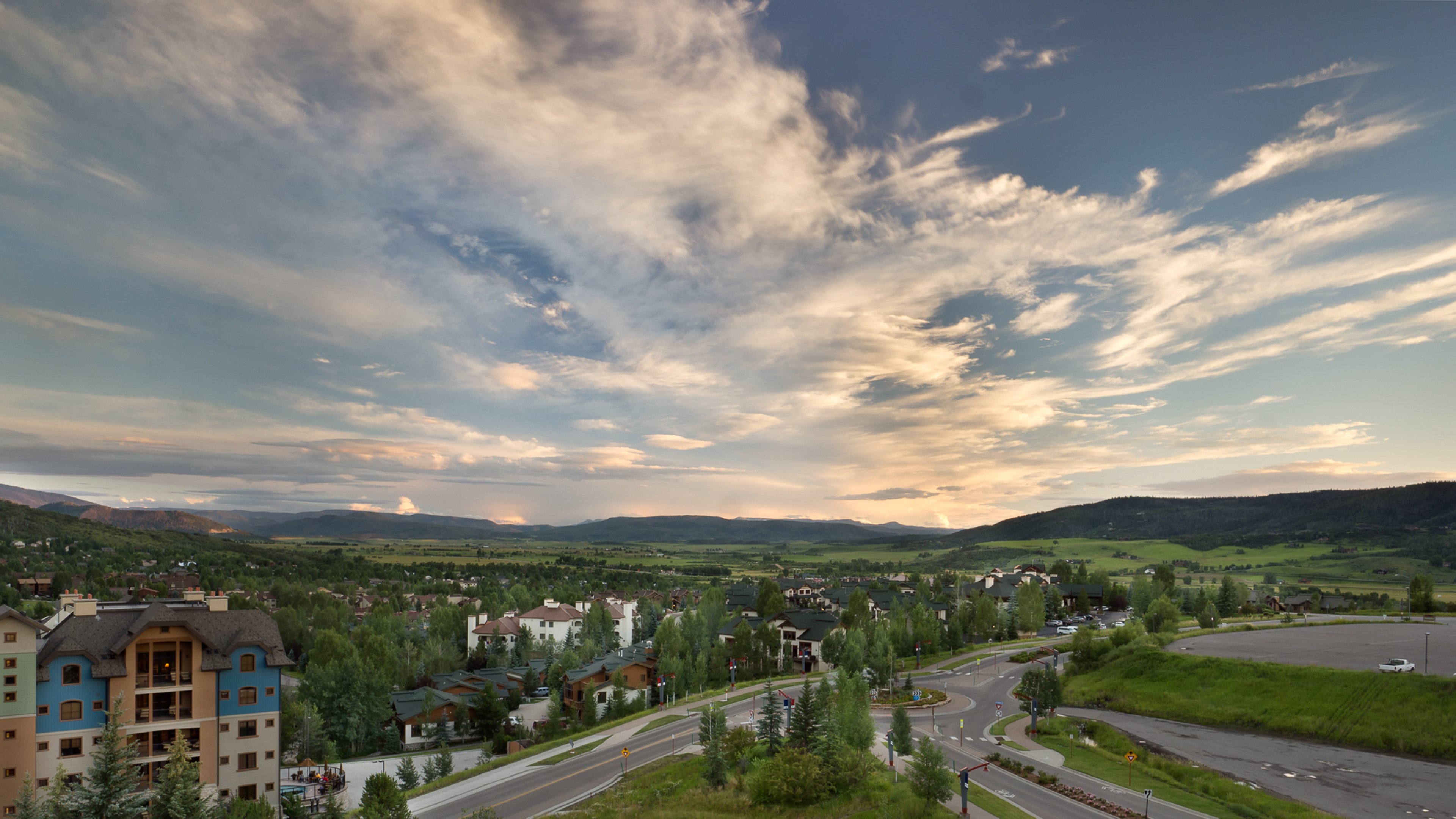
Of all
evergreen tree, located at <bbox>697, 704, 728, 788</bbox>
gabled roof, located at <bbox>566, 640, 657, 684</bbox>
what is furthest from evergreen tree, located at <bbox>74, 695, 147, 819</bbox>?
gabled roof, located at <bbox>566, 640, 657, 684</bbox>

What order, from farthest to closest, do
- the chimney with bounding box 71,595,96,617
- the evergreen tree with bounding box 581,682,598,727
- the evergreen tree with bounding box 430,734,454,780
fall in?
the evergreen tree with bounding box 581,682,598,727, the evergreen tree with bounding box 430,734,454,780, the chimney with bounding box 71,595,96,617

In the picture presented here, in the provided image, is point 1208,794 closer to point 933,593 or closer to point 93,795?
point 93,795

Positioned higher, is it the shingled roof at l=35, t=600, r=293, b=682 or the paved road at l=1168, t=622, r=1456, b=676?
the shingled roof at l=35, t=600, r=293, b=682

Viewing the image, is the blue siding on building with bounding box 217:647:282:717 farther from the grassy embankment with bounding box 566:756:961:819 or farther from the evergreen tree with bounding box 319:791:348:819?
the grassy embankment with bounding box 566:756:961:819

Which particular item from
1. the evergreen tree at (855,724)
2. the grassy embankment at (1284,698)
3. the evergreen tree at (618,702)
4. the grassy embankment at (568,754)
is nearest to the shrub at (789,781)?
the evergreen tree at (855,724)

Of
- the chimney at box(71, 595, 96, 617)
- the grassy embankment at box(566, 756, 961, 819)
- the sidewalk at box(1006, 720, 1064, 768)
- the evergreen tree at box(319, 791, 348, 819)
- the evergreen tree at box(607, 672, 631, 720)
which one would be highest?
the chimney at box(71, 595, 96, 617)
